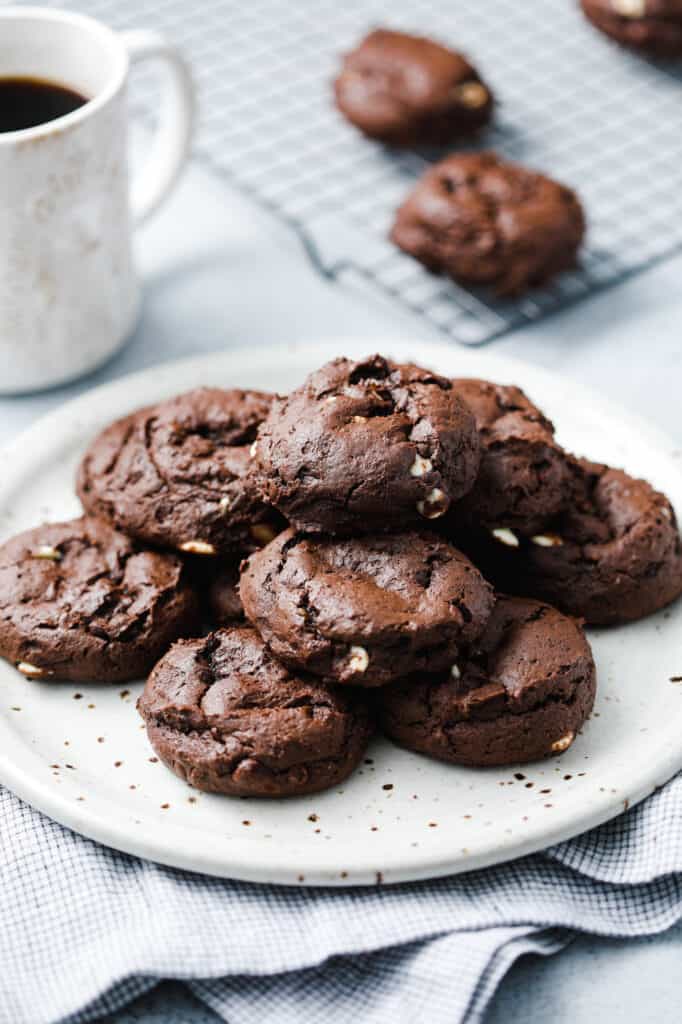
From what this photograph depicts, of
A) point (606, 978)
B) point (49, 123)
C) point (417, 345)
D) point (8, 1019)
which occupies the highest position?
point (49, 123)

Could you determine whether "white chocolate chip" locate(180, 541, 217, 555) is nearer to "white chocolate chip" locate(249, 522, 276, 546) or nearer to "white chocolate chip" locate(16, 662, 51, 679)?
"white chocolate chip" locate(249, 522, 276, 546)

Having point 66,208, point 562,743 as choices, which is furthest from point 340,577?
point 66,208

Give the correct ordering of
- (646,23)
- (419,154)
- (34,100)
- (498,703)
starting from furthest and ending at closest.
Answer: (646,23)
(419,154)
(34,100)
(498,703)

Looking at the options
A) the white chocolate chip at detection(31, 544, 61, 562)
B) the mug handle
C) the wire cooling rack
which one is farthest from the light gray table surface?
the white chocolate chip at detection(31, 544, 61, 562)

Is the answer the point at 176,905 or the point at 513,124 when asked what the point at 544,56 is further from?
the point at 176,905

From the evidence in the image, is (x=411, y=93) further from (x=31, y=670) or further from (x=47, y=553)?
(x=31, y=670)

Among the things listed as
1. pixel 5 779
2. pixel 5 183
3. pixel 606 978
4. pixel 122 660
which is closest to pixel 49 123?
pixel 5 183
